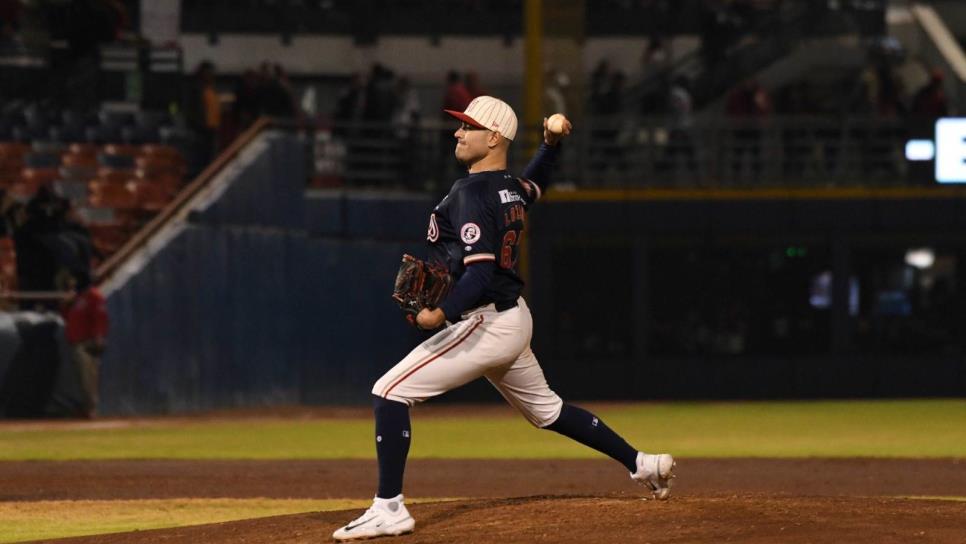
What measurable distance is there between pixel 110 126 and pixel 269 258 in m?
2.96

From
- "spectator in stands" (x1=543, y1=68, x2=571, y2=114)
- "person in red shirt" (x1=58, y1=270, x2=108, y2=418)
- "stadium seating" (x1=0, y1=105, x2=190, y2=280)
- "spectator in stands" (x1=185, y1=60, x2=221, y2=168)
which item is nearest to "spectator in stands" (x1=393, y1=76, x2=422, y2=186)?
"spectator in stands" (x1=543, y1=68, x2=571, y2=114)

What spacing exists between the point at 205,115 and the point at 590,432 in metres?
16.5

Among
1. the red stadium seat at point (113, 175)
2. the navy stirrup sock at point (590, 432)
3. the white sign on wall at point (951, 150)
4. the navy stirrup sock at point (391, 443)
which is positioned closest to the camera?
the navy stirrup sock at point (391, 443)

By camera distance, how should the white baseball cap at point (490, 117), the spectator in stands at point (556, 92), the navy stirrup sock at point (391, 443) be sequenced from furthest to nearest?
the spectator in stands at point (556, 92) < the white baseball cap at point (490, 117) < the navy stirrup sock at point (391, 443)

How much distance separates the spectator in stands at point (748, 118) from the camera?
80.1 ft

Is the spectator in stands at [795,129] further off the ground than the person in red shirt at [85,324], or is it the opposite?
the spectator in stands at [795,129]

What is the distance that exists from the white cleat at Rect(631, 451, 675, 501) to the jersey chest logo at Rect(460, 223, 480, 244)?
1538 millimetres

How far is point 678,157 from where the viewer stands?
2445cm

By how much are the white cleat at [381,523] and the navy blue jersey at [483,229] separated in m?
1.06

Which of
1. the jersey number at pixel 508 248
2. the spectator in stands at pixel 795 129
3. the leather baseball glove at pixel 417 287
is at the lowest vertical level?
the leather baseball glove at pixel 417 287

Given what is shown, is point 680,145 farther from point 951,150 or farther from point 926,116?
point 951,150

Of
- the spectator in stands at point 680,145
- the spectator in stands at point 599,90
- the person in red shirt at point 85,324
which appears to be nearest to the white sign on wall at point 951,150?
the spectator in stands at point 680,145

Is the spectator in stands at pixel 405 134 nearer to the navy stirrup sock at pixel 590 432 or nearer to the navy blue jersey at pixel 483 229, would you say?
the navy stirrup sock at pixel 590 432

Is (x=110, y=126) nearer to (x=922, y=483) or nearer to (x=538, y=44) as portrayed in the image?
(x=538, y=44)
